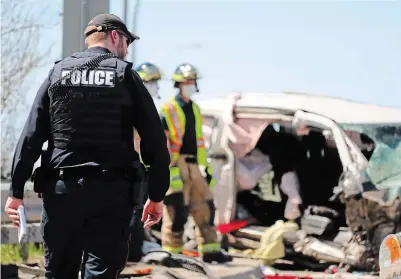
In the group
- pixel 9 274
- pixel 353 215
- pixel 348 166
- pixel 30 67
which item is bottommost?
pixel 9 274

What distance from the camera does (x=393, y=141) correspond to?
6957mm

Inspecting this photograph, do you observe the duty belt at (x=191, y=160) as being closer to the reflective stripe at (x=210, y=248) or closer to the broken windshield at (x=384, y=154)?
the reflective stripe at (x=210, y=248)

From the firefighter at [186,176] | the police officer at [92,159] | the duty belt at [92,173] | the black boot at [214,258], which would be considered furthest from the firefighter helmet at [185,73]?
the duty belt at [92,173]

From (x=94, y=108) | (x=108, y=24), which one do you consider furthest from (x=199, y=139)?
(x=94, y=108)

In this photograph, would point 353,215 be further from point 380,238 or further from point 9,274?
point 9,274

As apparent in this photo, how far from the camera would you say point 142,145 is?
372 cm

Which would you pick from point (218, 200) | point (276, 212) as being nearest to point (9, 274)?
point (218, 200)

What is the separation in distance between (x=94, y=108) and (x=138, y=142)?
264 centimetres

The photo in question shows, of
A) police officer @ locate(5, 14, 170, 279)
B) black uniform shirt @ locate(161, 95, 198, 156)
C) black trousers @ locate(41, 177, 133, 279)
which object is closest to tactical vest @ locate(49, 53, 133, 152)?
police officer @ locate(5, 14, 170, 279)

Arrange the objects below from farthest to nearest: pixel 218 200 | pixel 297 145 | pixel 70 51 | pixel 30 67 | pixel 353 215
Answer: pixel 297 145 → pixel 218 200 → pixel 353 215 → pixel 30 67 → pixel 70 51

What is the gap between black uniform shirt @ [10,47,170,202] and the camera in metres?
3.66

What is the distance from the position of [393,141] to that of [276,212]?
2097mm

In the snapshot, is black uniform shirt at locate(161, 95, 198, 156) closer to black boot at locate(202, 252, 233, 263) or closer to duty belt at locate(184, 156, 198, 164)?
duty belt at locate(184, 156, 198, 164)

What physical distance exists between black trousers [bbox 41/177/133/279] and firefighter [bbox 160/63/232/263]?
3453 millimetres
